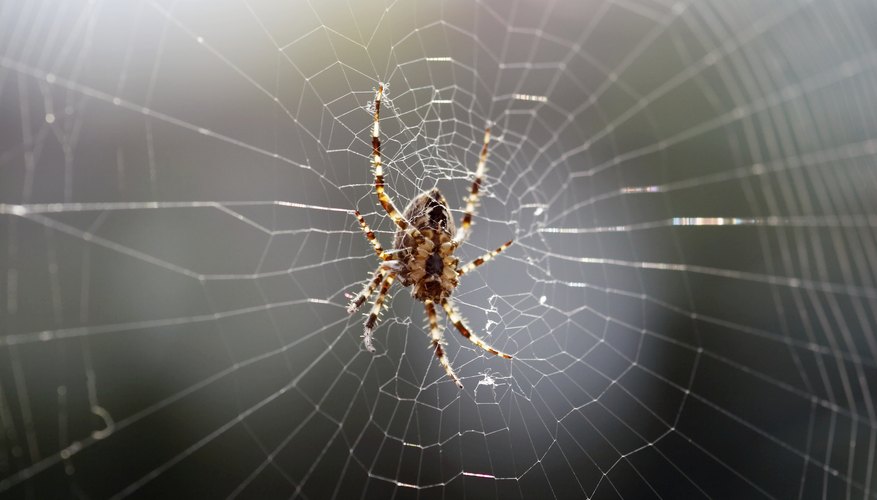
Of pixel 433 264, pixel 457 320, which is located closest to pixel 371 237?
pixel 433 264

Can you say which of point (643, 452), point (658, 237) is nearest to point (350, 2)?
point (658, 237)

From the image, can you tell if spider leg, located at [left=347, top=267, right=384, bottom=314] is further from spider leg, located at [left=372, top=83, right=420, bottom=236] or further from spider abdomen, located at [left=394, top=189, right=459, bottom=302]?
spider leg, located at [left=372, top=83, right=420, bottom=236]

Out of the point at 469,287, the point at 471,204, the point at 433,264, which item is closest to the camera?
the point at 433,264

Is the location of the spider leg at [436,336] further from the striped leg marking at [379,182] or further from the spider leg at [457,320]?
the striped leg marking at [379,182]

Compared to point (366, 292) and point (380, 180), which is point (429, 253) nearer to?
point (366, 292)

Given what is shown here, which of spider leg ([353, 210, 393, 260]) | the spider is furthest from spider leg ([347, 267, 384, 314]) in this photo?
spider leg ([353, 210, 393, 260])
